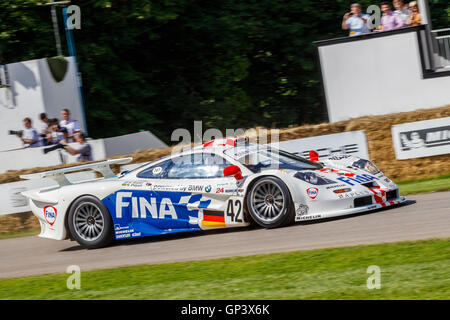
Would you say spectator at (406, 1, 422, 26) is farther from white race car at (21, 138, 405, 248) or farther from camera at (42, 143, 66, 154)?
camera at (42, 143, 66, 154)

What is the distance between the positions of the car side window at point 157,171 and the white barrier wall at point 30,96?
24.2 feet

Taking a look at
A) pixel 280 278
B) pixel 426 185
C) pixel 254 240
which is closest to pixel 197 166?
pixel 254 240

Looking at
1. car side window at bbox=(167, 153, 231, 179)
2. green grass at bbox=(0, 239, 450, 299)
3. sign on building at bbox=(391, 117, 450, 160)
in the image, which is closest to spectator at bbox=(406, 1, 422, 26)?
sign on building at bbox=(391, 117, 450, 160)

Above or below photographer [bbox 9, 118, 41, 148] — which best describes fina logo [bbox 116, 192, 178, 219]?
below

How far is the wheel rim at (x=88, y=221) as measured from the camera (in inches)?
380

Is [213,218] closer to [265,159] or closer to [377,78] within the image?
[265,159]

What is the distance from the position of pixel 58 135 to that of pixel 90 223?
557cm

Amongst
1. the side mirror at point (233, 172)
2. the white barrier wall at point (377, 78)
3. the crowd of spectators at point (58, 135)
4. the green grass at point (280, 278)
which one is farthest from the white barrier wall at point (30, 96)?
the green grass at point (280, 278)

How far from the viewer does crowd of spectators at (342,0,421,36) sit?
1705 centimetres

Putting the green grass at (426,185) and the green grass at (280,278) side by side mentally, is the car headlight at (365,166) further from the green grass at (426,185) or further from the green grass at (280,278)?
the green grass at (280,278)

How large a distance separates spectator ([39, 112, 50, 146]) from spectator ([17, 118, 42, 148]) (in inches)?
5.2
